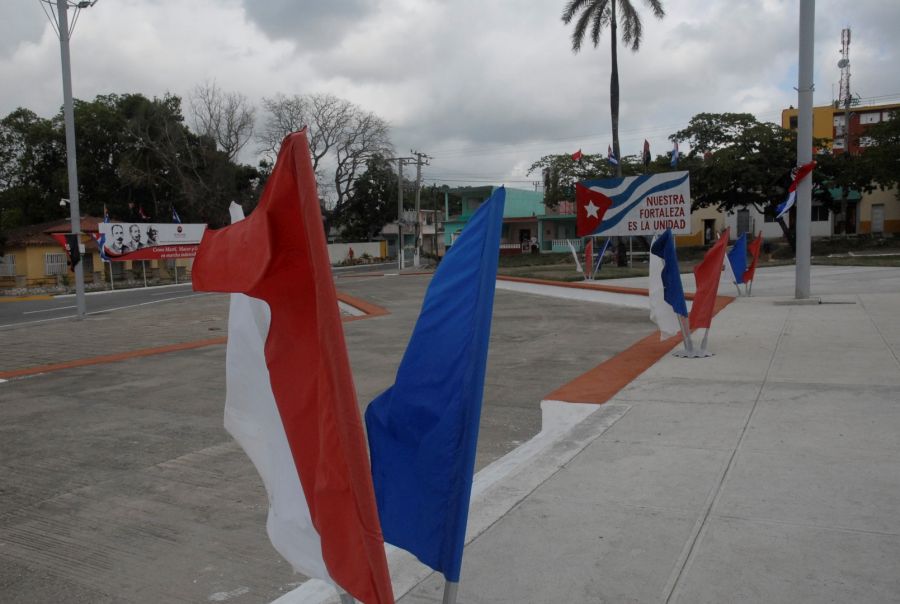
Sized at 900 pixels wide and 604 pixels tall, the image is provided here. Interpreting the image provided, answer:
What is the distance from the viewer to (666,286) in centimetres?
853

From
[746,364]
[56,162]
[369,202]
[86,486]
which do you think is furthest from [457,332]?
[369,202]

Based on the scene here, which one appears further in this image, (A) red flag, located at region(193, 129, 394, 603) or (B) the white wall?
(B) the white wall

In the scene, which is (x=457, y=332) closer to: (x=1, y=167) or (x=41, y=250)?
(x=41, y=250)

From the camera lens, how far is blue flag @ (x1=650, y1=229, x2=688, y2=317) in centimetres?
845

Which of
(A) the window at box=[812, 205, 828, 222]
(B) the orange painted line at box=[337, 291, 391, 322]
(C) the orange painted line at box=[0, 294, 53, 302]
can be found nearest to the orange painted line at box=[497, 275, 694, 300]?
(B) the orange painted line at box=[337, 291, 391, 322]

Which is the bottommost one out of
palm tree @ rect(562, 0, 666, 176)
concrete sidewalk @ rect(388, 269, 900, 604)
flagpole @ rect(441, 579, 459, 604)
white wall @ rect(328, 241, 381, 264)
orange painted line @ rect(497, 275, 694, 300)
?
concrete sidewalk @ rect(388, 269, 900, 604)

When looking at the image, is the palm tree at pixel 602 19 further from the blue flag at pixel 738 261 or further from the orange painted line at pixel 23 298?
the orange painted line at pixel 23 298

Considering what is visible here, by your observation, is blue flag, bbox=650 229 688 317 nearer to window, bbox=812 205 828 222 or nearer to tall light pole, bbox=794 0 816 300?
tall light pole, bbox=794 0 816 300

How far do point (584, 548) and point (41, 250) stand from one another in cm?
4761

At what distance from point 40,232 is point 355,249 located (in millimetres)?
31546

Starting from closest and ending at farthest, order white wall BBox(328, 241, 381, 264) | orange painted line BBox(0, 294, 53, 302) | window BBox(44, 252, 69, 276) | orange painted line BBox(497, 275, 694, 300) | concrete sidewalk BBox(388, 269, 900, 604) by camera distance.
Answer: concrete sidewalk BBox(388, 269, 900, 604), orange painted line BBox(497, 275, 694, 300), orange painted line BBox(0, 294, 53, 302), window BBox(44, 252, 69, 276), white wall BBox(328, 241, 381, 264)

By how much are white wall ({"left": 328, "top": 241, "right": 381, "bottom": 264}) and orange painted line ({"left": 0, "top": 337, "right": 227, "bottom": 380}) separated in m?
54.3

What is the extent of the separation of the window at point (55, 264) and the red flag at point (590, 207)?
37412mm

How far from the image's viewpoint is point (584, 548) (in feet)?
12.0
